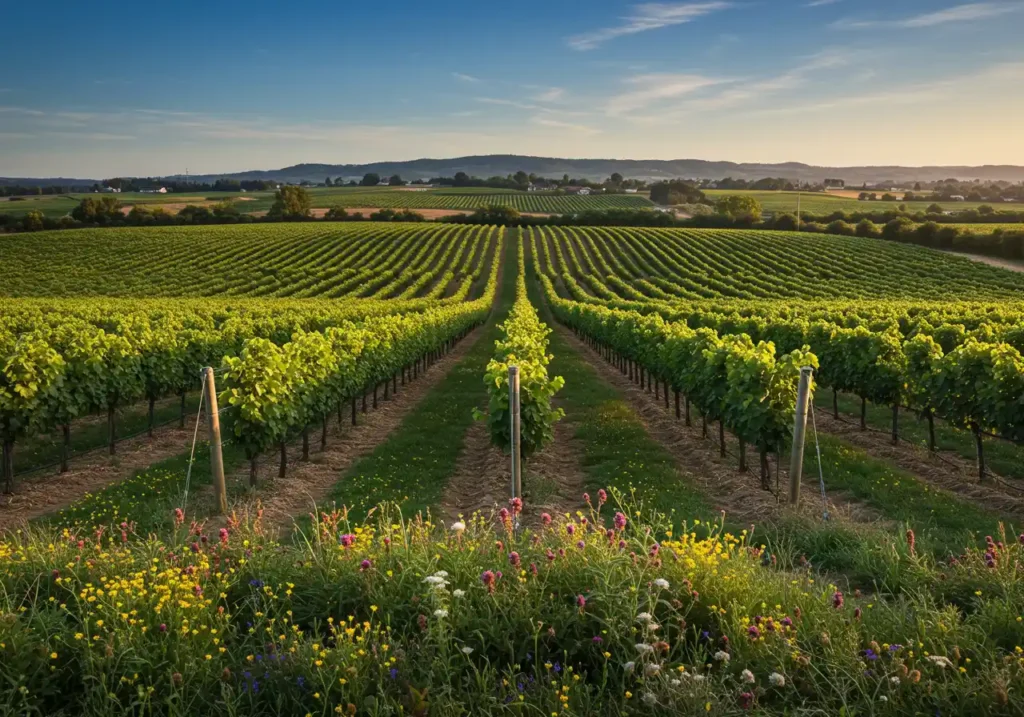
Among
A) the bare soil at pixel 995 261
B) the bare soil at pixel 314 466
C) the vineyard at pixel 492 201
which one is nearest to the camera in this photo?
the bare soil at pixel 314 466

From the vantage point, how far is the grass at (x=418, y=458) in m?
11.3

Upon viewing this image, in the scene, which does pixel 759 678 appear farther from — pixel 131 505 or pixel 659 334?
pixel 659 334

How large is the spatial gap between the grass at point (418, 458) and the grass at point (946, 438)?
426 inches

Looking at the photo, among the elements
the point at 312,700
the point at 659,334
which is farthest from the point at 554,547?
the point at 659,334

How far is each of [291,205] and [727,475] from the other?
129097 mm

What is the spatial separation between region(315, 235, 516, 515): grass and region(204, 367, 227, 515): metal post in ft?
6.51

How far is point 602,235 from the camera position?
105 metres

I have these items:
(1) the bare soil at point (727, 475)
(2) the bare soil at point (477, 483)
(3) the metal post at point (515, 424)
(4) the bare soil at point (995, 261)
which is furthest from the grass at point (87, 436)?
(4) the bare soil at point (995, 261)

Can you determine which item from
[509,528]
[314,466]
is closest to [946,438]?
[509,528]

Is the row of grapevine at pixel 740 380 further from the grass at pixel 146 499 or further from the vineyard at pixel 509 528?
the grass at pixel 146 499

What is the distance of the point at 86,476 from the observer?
1308 centimetres

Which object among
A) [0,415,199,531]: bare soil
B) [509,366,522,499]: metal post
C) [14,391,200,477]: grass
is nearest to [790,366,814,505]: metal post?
[509,366,522,499]: metal post

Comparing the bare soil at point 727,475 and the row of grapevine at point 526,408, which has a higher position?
the row of grapevine at point 526,408

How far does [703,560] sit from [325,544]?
3.05m
